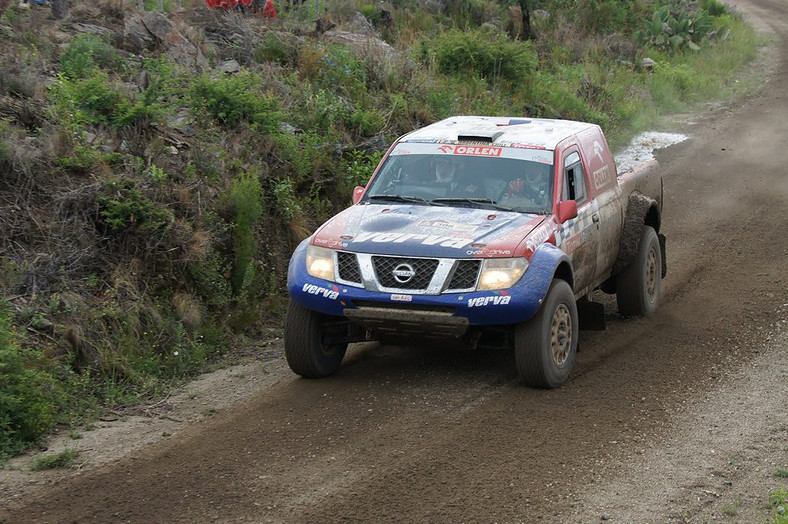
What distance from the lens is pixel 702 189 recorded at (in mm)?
17312

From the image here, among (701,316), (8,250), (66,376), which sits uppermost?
(8,250)

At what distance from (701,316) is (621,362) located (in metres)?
1.95

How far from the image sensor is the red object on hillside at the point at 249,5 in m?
17.4

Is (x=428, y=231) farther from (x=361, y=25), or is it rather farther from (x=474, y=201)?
(x=361, y=25)

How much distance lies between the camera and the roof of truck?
948 cm

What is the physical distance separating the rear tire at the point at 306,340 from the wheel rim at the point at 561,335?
179 centimetres

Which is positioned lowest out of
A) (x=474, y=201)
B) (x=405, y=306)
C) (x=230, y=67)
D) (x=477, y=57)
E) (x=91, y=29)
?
(x=405, y=306)

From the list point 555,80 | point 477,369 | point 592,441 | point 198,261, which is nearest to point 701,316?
point 477,369

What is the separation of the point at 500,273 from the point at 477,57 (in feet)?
40.5

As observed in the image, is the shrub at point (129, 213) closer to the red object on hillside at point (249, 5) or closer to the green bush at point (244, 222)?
the green bush at point (244, 222)

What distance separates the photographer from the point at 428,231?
8336 millimetres

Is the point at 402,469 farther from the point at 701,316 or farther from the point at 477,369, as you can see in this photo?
the point at 701,316

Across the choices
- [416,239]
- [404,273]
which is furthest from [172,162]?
[404,273]

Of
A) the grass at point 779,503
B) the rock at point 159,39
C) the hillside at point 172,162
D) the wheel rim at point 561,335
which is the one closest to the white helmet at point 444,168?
the wheel rim at point 561,335
